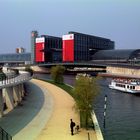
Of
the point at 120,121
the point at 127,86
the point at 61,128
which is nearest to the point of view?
the point at 61,128

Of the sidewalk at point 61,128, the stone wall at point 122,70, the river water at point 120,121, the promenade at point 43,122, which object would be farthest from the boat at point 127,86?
the stone wall at point 122,70

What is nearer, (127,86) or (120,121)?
(120,121)

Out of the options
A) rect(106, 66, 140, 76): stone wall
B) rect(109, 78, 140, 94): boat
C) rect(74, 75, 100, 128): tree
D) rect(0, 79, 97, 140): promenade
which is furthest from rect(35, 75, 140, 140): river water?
rect(106, 66, 140, 76): stone wall

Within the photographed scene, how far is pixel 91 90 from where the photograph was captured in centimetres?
4091

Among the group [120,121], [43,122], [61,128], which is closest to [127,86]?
[120,121]

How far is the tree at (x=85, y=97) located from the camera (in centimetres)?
3853

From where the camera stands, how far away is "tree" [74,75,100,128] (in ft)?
126

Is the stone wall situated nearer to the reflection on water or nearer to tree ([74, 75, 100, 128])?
the reflection on water

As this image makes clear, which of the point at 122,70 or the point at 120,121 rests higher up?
the point at 122,70


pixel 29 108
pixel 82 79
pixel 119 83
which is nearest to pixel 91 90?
pixel 82 79

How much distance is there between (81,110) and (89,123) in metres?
1.64

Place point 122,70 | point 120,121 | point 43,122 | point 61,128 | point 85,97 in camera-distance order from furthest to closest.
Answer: point 122,70
point 120,121
point 43,122
point 85,97
point 61,128

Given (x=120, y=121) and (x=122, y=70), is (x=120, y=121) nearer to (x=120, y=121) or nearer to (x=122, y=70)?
(x=120, y=121)

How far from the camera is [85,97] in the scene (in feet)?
132
